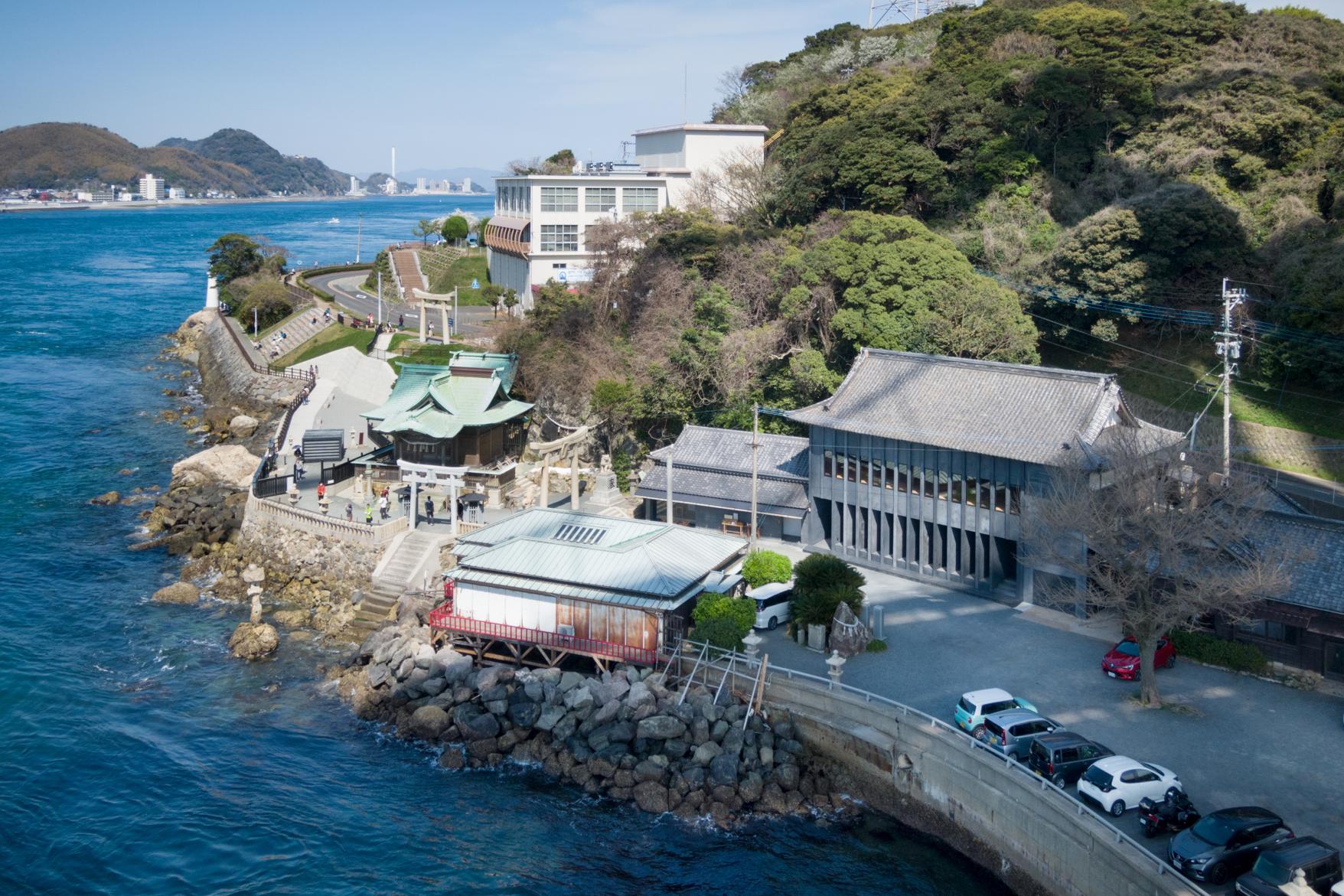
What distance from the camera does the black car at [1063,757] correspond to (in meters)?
25.6

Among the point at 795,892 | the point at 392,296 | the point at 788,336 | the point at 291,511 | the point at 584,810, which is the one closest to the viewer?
the point at 795,892

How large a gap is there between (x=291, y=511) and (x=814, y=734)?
85.3 ft

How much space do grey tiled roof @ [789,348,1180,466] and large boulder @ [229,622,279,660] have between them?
21.3 meters

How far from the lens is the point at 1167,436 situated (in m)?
36.9

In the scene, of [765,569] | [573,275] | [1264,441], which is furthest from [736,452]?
[573,275]

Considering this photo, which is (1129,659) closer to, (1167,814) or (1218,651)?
(1218,651)

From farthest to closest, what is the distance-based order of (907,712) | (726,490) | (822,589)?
(726,490)
(822,589)
(907,712)

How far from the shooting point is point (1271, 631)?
31469 millimetres

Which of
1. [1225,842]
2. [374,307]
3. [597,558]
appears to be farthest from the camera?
[374,307]

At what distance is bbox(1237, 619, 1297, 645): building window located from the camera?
31.0m

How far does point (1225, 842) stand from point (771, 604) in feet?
53.8

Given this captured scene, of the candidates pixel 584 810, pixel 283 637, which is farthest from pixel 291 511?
pixel 584 810

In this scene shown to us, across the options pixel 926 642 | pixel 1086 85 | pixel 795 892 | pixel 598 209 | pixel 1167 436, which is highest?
pixel 1086 85

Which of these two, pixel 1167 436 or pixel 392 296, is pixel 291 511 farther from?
pixel 392 296
